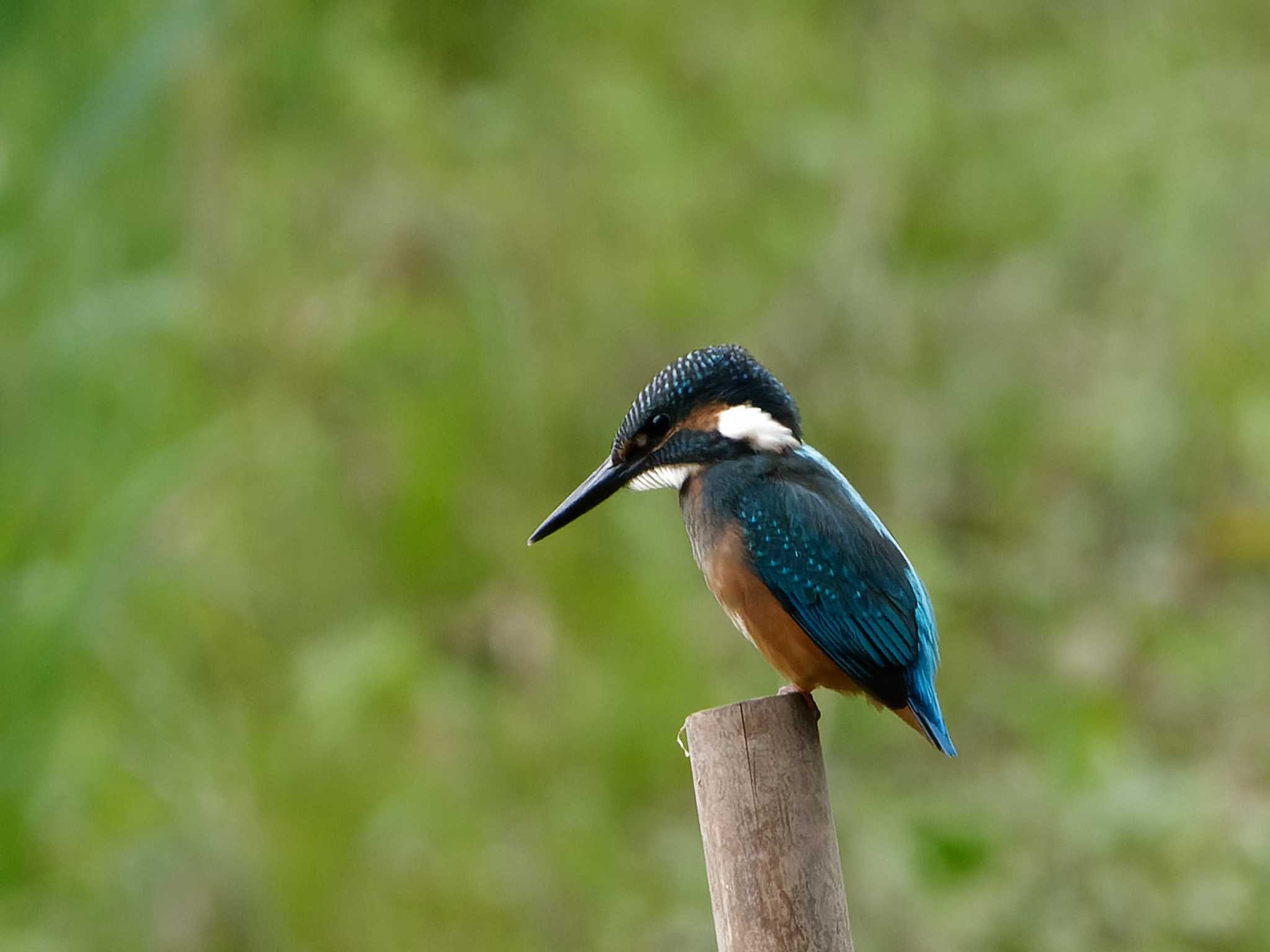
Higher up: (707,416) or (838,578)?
(707,416)

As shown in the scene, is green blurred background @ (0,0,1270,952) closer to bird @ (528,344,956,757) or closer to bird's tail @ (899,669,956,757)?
bird @ (528,344,956,757)

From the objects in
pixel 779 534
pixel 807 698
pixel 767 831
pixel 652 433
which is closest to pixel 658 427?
pixel 652 433

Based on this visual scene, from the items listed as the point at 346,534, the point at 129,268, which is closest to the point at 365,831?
the point at 346,534

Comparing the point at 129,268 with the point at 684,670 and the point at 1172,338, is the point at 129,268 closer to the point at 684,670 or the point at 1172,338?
the point at 684,670

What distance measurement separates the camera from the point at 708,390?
228 centimetres

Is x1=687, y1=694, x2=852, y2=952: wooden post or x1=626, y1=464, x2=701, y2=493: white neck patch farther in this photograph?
x1=626, y1=464, x2=701, y2=493: white neck patch

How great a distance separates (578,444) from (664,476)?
2.53m

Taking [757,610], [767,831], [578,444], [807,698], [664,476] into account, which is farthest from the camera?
[578,444]

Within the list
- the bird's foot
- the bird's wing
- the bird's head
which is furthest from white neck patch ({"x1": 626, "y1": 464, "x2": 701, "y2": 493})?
the bird's foot

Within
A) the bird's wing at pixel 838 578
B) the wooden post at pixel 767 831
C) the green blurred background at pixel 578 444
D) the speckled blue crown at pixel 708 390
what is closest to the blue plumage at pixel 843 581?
the bird's wing at pixel 838 578

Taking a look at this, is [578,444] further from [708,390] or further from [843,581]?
[843,581]

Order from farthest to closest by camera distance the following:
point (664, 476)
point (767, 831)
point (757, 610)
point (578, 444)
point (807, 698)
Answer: point (578, 444)
point (664, 476)
point (757, 610)
point (807, 698)
point (767, 831)

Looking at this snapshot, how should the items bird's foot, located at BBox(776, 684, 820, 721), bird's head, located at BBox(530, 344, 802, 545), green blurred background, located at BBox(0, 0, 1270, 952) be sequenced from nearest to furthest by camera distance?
bird's foot, located at BBox(776, 684, 820, 721)
bird's head, located at BBox(530, 344, 802, 545)
green blurred background, located at BBox(0, 0, 1270, 952)

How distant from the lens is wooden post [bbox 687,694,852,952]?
1.77 metres
